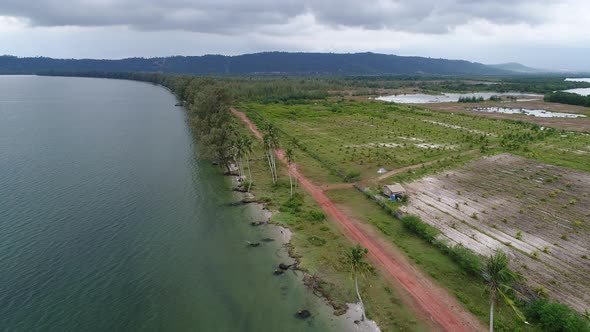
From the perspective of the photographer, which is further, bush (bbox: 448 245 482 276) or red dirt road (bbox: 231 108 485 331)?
bush (bbox: 448 245 482 276)

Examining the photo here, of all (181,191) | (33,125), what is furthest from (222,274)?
(33,125)

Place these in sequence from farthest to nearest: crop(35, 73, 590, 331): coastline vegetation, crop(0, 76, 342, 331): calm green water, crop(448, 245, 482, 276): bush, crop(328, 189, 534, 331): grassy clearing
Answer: crop(448, 245, 482, 276): bush → crop(35, 73, 590, 331): coastline vegetation → crop(0, 76, 342, 331): calm green water → crop(328, 189, 534, 331): grassy clearing

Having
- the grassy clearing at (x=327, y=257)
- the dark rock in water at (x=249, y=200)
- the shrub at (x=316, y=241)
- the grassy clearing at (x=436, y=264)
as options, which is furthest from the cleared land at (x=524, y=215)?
the dark rock in water at (x=249, y=200)

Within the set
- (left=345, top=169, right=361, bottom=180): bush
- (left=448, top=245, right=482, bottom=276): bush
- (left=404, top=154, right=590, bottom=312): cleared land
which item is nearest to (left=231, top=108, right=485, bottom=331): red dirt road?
(left=448, top=245, right=482, bottom=276): bush

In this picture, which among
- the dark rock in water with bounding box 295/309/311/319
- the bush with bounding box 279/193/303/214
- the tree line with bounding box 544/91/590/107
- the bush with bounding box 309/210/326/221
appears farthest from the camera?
the tree line with bounding box 544/91/590/107

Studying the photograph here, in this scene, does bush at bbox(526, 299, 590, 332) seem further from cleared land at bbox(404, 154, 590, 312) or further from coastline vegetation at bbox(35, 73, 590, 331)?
cleared land at bbox(404, 154, 590, 312)

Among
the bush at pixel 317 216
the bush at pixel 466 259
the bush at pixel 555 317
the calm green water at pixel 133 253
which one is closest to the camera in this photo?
the bush at pixel 555 317

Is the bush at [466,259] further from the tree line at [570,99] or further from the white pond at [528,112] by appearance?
the tree line at [570,99]
